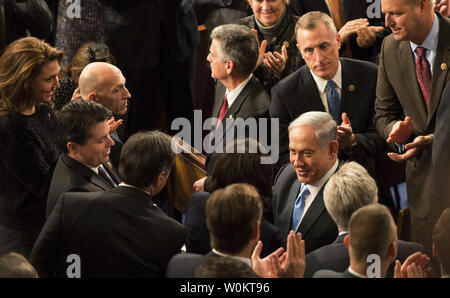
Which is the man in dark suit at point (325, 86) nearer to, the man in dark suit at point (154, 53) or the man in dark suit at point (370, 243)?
the man in dark suit at point (154, 53)

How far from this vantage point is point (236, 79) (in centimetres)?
480

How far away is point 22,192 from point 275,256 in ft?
4.91

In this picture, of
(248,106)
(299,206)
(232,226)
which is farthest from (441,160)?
(232,226)

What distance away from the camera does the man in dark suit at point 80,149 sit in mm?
3842

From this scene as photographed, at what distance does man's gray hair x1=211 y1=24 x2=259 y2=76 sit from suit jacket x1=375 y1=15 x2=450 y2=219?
0.75 meters

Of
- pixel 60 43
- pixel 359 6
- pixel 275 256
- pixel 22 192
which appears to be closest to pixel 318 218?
pixel 275 256

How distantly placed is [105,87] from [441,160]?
189 cm

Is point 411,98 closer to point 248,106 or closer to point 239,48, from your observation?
point 248,106

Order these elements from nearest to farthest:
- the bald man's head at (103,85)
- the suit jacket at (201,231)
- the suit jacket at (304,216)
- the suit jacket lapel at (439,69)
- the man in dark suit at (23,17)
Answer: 1. the suit jacket at (201,231)
2. the suit jacket at (304,216)
3. the suit jacket lapel at (439,69)
4. the bald man's head at (103,85)
5. the man in dark suit at (23,17)

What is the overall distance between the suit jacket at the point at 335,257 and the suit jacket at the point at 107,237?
0.54m

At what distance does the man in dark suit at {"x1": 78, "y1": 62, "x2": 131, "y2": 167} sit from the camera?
4691 mm

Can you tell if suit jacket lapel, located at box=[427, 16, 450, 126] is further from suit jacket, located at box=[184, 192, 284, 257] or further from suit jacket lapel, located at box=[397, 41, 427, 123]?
suit jacket, located at box=[184, 192, 284, 257]

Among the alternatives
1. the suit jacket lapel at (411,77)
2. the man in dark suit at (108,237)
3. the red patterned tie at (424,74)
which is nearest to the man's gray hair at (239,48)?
the suit jacket lapel at (411,77)

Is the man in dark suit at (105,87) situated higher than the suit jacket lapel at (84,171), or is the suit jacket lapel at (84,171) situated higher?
the man in dark suit at (105,87)
